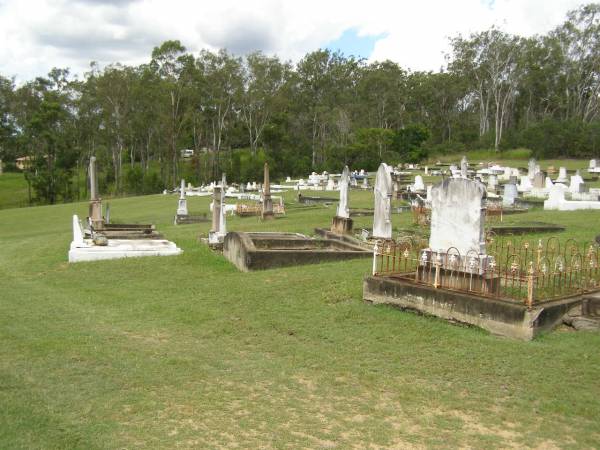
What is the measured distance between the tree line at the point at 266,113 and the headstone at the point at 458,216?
41769mm

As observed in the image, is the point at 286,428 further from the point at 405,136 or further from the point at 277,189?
the point at 405,136

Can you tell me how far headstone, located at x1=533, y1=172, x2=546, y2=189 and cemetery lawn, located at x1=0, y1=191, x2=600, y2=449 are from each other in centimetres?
1942

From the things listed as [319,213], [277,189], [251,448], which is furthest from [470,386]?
[277,189]

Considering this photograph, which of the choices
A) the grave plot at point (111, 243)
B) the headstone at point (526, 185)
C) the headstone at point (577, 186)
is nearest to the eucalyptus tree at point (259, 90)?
the headstone at point (526, 185)

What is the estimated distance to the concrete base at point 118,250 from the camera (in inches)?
504

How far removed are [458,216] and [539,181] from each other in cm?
2028

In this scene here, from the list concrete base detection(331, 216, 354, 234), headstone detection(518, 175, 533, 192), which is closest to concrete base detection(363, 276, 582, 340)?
concrete base detection(331, 216, 354, 234)

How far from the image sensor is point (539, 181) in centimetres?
2638

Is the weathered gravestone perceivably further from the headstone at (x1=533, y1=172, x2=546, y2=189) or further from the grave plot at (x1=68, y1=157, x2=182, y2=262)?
the headstone at (x1=533, y1=172, x2=546, y2=189)

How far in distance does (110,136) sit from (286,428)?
51792mm

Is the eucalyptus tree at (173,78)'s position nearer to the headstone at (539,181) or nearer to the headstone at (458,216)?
the headstone at (539,181)

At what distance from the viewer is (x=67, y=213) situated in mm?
29922

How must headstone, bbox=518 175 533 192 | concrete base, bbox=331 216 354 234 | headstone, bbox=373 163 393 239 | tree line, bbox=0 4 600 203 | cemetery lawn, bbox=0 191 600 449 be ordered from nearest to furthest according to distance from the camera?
cemetery lawn, bbox=0 191 600 449 → headstone, bbox=373 163 393 239 → concrete base, bbox=331 216 354 234 → headstone, bbox=518 175 533 192 → tree line, bbox=0 4 600 203

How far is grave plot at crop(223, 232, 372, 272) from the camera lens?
36.9 feet
